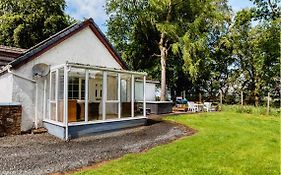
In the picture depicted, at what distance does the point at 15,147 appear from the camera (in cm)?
944

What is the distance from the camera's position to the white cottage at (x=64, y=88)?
456 inches

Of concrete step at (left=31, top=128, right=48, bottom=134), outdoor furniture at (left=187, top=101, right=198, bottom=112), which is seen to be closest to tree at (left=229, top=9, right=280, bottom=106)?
outdoor furniture at (left=187, top=101, right=198, bottom=112)

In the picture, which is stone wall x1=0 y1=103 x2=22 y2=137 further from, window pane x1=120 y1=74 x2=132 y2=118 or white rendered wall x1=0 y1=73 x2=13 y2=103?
window pane x1=120 y1=74 x2=132 y2=118

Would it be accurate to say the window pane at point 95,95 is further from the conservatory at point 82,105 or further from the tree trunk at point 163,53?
the tree trunk at point 163,53

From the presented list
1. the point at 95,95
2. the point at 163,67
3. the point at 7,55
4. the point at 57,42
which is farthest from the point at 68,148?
the point at 163,67

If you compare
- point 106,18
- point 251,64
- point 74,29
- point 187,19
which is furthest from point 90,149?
point 251,64

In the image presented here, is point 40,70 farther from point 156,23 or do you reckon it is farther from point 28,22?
point 28,22

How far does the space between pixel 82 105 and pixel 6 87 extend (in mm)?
3754

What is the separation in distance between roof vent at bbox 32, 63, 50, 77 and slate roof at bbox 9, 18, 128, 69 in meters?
0.51

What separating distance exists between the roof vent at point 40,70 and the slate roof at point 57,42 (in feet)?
1.67

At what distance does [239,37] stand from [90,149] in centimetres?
3106

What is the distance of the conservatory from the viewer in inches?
443

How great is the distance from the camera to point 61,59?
549 inches

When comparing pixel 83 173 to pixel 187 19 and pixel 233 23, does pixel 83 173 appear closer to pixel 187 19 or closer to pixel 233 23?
pixel 187 19
